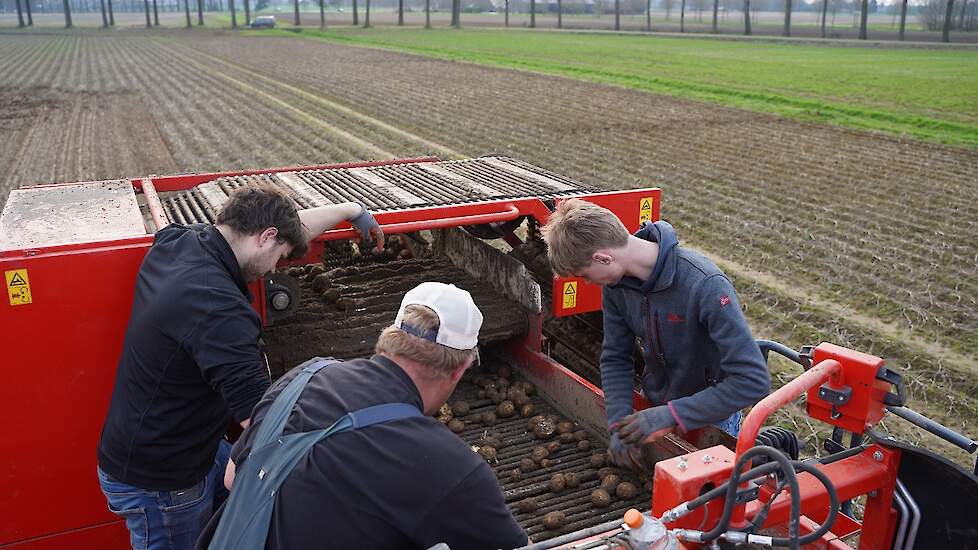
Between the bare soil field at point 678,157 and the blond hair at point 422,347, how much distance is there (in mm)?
3886

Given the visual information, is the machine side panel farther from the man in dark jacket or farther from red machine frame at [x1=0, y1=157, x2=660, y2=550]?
the man in dark jacket

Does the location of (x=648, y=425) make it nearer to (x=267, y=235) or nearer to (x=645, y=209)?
(x=267, y=235)

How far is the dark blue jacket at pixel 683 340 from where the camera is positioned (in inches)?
125

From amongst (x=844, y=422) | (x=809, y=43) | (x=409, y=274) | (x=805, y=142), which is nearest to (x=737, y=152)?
(x=805, y=142)

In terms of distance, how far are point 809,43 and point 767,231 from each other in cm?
4073

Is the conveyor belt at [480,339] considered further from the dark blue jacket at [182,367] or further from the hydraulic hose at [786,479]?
the hydraulic hose at [786,479]

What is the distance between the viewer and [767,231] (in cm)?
973

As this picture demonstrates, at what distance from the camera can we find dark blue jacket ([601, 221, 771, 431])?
10.5 ft

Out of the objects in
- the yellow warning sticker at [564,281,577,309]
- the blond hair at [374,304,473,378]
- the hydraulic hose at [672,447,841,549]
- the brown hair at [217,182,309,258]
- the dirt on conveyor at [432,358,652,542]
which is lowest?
the dirt on conveyor at [432,358,652,542]

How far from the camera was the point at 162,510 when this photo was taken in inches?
129

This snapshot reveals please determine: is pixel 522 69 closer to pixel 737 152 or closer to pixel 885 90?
pixel 885 90

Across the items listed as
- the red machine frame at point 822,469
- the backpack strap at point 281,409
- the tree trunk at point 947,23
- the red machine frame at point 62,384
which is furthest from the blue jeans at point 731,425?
the tree trunk at point 947,23

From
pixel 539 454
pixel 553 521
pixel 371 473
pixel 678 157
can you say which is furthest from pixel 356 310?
pixel 678 157

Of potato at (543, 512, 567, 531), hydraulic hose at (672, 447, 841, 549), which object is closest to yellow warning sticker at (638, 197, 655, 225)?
potato at (543, 512, 567, 531)
